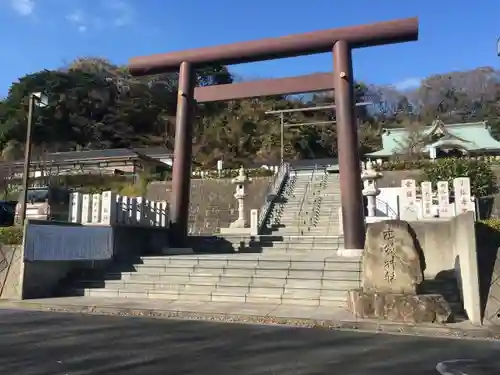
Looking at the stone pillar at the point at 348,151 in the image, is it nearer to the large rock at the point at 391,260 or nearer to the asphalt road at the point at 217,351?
the large rock at the point at 391,260

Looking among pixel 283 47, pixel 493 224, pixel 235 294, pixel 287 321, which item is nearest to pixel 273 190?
pixel 283 47

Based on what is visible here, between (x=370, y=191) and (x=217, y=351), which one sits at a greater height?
(x=370, y=191)

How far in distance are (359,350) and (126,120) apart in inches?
2088

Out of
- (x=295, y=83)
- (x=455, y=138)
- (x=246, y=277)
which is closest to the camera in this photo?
A: (x=246, y=277)

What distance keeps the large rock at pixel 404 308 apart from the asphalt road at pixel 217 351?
3.32 feet

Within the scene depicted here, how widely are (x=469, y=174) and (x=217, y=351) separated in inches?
920

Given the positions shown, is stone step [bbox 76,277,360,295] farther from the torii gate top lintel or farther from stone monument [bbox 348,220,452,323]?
the torii gate top lintel

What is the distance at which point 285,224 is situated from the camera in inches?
851

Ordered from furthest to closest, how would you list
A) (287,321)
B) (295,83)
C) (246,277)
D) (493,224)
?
(295,83), (246,277), (493,224), (287,321)

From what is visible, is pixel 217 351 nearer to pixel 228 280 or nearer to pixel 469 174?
pixel 228 280

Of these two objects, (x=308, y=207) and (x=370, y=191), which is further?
(x=308, y=207)

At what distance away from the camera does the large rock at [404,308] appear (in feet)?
25.2

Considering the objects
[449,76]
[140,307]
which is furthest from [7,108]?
[449,76]

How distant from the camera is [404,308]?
25.6 ft
